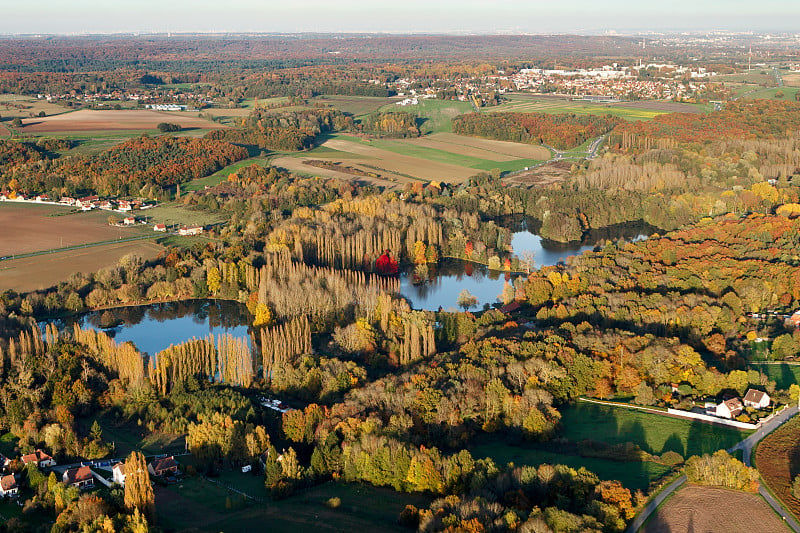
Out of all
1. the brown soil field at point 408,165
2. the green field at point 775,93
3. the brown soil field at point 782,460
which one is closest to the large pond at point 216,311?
the brown soil field at point 782,460

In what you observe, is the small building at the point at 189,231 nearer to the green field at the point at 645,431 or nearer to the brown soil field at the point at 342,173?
the brown soil field at the point at 342,173

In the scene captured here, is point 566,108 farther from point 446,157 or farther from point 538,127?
point 446,157

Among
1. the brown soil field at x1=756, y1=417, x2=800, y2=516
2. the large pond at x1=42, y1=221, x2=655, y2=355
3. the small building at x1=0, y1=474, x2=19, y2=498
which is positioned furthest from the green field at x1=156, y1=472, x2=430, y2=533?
the large pond at x1=42, y1=221, x2=655, y2=355

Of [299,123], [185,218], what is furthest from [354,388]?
[299,123]

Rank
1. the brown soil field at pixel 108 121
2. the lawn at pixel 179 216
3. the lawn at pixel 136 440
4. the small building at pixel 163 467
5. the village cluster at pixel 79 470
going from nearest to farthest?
the village cluster at pixel 79 470 < the small building at pixel 163 467 < the lawn at pixel 136 440 < the lawn at pixel 179 216 < the brown soil field at pixel 108 121

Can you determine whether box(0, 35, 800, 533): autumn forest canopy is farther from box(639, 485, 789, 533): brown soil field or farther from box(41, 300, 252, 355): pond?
box(639, 485, 789, 533): brown soil field

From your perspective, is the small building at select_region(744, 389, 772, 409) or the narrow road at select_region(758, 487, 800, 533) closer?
the narrow road at select_region(758, 487, 800, 533)

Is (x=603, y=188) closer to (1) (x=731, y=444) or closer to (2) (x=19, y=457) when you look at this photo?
(1) (x=731, y=444)
